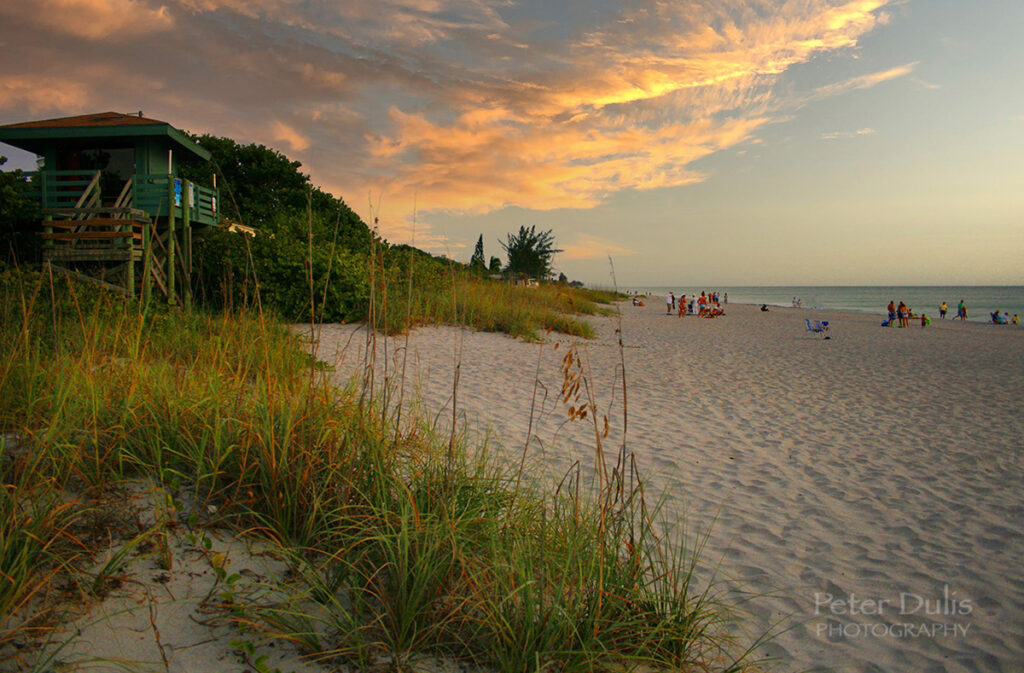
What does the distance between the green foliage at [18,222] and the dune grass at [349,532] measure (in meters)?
13.7

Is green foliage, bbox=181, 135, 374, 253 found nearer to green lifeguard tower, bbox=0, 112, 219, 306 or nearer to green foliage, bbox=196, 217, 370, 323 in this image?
green lifeguard tower, bbox=0, 112, 219, 306

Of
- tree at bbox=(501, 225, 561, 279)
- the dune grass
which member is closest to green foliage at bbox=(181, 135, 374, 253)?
tree at bbox=(501, 225, 561, 279)

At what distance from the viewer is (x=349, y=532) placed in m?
2.67

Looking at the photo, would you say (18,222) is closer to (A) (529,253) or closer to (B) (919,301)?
(A) (529,253)

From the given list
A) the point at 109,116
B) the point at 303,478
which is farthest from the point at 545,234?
the point at 303,478

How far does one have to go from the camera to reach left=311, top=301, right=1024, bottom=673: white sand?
3.01 meters

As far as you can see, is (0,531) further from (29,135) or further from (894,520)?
(29,135)

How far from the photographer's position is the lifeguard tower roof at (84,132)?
1362 centimetres

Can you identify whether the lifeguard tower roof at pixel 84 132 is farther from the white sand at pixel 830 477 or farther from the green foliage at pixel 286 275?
the white sand at pixel 830 477

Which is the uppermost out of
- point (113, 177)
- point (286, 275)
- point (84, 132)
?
point (84, 132)

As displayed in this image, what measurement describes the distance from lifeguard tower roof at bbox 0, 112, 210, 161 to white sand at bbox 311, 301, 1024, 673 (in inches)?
277

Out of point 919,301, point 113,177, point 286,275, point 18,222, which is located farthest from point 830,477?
point 919,301

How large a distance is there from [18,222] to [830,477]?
60.7ft

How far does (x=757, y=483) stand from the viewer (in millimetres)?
5094
